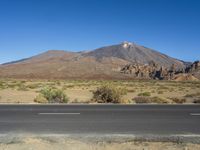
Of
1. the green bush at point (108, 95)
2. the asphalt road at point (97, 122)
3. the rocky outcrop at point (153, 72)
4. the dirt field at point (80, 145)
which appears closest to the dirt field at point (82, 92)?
the green bush at point (108, 95)

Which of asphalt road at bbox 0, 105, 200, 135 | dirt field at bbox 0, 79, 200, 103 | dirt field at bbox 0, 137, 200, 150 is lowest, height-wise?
dirt field at bbox 0, 137, 200, 150

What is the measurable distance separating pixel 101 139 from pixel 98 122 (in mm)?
3103

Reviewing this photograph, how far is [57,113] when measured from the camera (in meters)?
15.2

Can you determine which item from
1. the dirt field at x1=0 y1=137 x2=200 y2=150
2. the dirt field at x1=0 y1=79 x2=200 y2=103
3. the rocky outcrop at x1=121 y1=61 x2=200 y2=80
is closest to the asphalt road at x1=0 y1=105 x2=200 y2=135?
the dirt field at x1=0 y1=137 x2=200 y2=150

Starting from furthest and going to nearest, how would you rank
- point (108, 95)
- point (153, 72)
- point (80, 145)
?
point (153, 72) < point (108, 95) < point (80, 145)

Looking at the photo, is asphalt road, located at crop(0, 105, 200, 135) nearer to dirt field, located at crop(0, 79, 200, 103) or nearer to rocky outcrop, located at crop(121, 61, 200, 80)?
dirt field, located at crop(0, 79, 200, 103)

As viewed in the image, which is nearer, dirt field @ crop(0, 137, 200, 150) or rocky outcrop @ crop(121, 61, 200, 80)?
dirt field @ crop(0, 137, 200, 150)

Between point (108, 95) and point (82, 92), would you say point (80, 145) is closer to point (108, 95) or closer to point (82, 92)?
point (108, 95)

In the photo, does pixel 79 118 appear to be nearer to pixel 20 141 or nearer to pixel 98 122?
pixel 98 122

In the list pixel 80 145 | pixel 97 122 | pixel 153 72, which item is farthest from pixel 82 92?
pixel 153 72

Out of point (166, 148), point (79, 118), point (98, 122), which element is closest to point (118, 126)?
point (98, 122)

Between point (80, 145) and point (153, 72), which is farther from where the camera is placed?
point (153, 72)

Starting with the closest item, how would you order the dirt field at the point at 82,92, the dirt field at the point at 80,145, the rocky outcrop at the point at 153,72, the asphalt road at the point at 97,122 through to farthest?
the dirt field at the point at 80,145 → the asphalt road at the point at 97,122 → the dirt field at the point at 82,92 → the rocky outcrop at the point at 153,72

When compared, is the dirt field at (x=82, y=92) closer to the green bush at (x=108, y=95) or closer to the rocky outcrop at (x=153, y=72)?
the green bush at (x=108, y=95)
